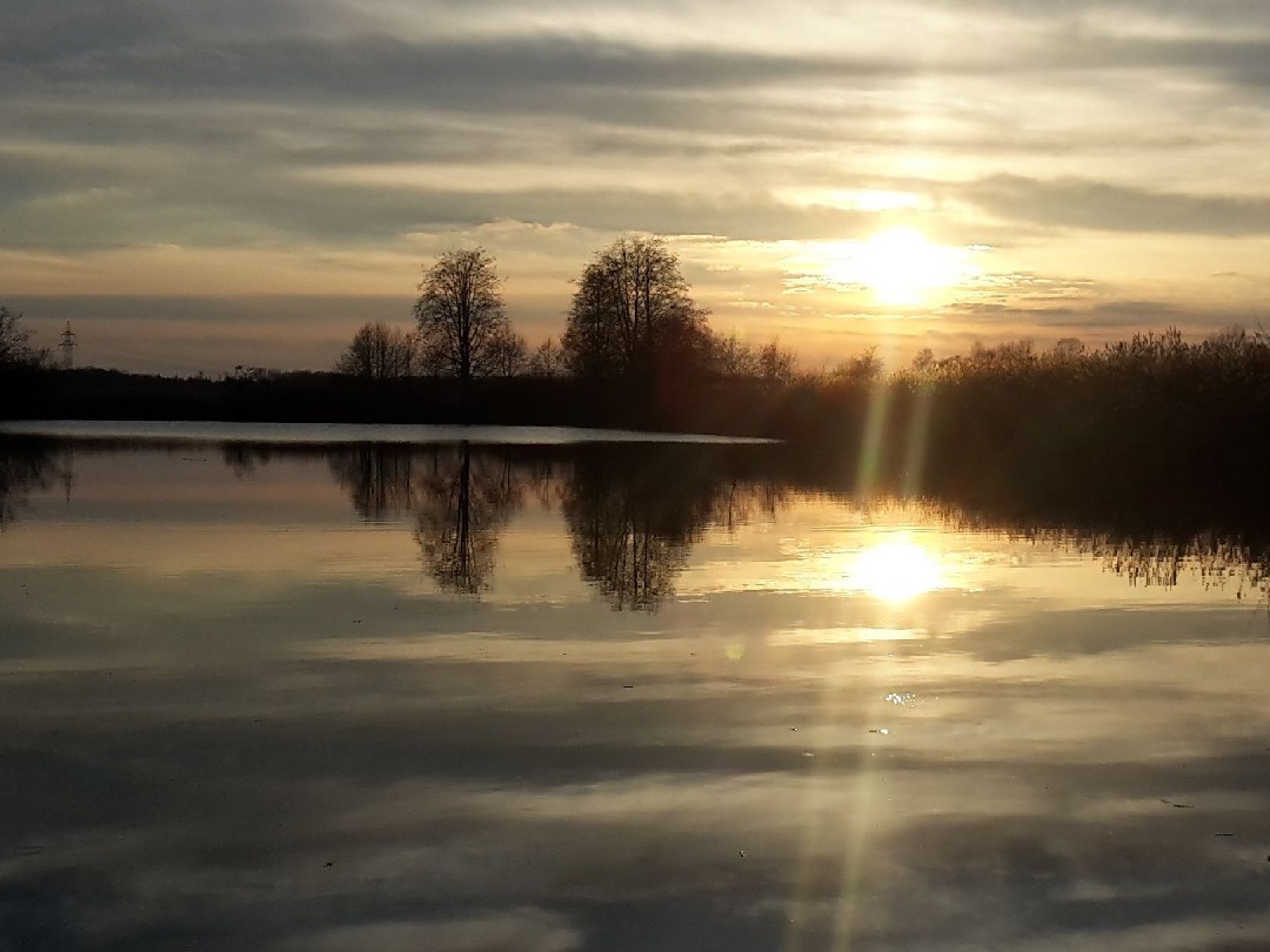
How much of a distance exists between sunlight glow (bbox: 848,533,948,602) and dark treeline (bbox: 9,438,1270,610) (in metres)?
1.77

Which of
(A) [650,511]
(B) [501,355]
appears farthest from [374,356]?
(A) [650,511]

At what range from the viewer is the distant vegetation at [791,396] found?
2991 cm

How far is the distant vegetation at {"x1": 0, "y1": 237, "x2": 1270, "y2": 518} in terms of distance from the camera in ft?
98.1

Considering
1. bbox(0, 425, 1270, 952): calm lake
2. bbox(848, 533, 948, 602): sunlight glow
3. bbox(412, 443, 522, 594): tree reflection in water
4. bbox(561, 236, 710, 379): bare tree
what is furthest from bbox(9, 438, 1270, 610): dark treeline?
bbox(561, 236, 710, 379): bare tree

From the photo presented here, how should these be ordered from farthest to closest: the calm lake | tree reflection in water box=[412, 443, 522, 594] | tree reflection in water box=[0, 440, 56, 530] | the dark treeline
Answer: tree reflection in water box=[0, 440, 56, 530]
the dark treeline
tree reflection in water box=[412, 443, 522, 594]
the calm lake

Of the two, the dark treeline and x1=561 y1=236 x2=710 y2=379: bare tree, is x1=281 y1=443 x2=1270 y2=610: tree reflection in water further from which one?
x1=561 y1=236 x2=710 y2=379: bare tree

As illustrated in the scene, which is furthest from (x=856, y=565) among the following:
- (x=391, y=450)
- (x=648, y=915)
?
(x=391, y=450)

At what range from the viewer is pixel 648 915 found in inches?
205

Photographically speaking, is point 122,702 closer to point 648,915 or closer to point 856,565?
point 648,915

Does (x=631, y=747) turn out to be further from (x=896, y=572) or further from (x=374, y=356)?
(x=374, y=356)

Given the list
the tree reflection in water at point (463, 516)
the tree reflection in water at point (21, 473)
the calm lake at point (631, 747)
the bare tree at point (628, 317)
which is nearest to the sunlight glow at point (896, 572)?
the calm lake at point (631, 747)

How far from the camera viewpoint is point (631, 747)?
24.8 ft

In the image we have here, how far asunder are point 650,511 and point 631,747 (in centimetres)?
1432

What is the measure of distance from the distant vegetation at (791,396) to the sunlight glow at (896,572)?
24.1ft
